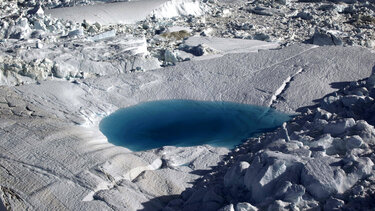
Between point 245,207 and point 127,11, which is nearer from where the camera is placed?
point 245,207

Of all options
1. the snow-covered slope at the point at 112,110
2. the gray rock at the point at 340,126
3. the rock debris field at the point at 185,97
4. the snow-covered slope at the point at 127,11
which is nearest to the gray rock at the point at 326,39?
the rock debris field at the point at 185,97

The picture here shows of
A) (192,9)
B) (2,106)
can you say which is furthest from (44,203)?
(192,9)

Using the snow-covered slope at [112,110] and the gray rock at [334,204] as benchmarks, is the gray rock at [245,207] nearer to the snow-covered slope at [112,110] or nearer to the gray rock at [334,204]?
the snow-covered slope at [112,110]

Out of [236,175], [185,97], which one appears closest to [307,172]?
[236,175]

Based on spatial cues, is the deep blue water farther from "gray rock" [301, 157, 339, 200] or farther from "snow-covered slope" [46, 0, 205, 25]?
"snow-covered slope" [46, 0, 205, 25]

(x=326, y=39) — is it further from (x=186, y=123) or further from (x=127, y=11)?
(x=127, y=11)

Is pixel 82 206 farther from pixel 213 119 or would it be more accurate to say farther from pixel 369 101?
pixel 369 101

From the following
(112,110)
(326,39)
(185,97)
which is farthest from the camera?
(326,39)
